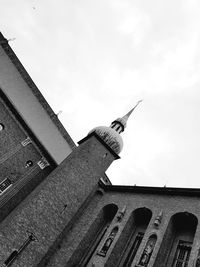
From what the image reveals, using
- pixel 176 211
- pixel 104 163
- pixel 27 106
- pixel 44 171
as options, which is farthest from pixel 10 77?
pixel 176 211

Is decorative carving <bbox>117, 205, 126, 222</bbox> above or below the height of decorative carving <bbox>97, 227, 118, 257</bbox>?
above

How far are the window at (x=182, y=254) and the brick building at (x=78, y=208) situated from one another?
49mm

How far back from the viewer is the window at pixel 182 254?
1296 cm

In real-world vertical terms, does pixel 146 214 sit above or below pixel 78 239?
above

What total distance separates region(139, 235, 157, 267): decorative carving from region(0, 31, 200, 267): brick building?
0.04 meters

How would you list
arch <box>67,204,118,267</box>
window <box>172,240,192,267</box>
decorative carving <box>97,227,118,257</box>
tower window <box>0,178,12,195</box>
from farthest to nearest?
1. tower window <box>0,178,12,195</box>
2. arch <box>67,204,118,267</box>
3. decorative carving <box>97,227,118,257</box>
4. window <box>172,240,192,267</box>

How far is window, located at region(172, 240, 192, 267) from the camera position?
13.0 metres

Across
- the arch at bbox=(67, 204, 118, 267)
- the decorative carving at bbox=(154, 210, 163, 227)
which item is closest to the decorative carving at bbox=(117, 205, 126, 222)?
the arch at bbox=(67, 204, 118, 267)

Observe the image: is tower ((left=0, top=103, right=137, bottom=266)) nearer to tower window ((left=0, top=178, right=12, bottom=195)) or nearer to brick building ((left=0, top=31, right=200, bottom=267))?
brick building ((left=0, top=31, right=200, bottom=267))

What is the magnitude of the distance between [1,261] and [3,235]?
3.64 ft

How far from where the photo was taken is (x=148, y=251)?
1352 centimetres

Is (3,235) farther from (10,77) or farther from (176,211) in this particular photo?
(10,77)

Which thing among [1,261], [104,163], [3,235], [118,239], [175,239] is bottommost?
[1,261]

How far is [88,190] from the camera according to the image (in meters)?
18.0
